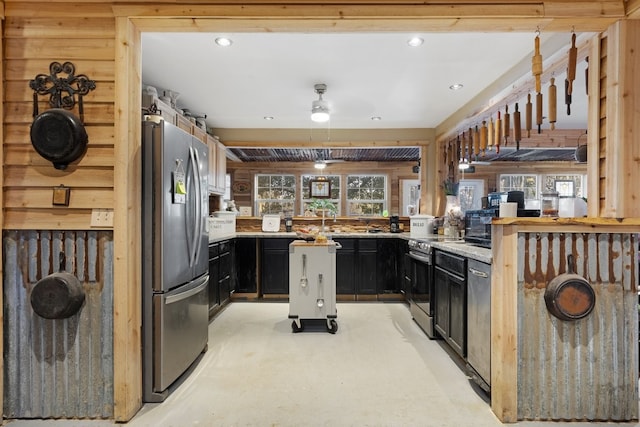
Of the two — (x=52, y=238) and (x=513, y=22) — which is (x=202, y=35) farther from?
(x=513, y=22)

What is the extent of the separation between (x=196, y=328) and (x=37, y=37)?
2217 millimetres

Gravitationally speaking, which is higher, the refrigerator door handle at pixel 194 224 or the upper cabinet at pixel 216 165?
the upper cabinet at pixel 216 165

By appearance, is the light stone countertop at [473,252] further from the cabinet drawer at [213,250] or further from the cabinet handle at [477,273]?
the cabinet drawer at [213,250]

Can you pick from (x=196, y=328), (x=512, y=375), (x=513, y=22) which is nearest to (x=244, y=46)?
(x=513, y=22)

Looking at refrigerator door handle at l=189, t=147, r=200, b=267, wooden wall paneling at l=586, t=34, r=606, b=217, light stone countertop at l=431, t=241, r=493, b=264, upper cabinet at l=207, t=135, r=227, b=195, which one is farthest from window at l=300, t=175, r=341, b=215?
wooden wall paneling at l=586, t=34, r=606, b=217

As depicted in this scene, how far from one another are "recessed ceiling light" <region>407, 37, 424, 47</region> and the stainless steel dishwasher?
1.76m

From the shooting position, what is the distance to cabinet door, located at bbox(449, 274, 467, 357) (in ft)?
8.63

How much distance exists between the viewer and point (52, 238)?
2121mm

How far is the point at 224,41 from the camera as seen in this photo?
2.79m

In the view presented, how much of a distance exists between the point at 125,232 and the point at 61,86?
0.96m

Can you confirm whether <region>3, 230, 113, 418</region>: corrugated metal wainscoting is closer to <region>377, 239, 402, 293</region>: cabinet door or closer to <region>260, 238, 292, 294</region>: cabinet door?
<region>260, 238, 292, 294</region>: cabinet door

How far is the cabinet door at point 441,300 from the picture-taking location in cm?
301

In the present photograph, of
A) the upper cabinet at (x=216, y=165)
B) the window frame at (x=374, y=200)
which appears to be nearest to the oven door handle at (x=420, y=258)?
the upper cabinet at (x=216, y=165)

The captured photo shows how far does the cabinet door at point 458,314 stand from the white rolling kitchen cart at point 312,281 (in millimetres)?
1204
